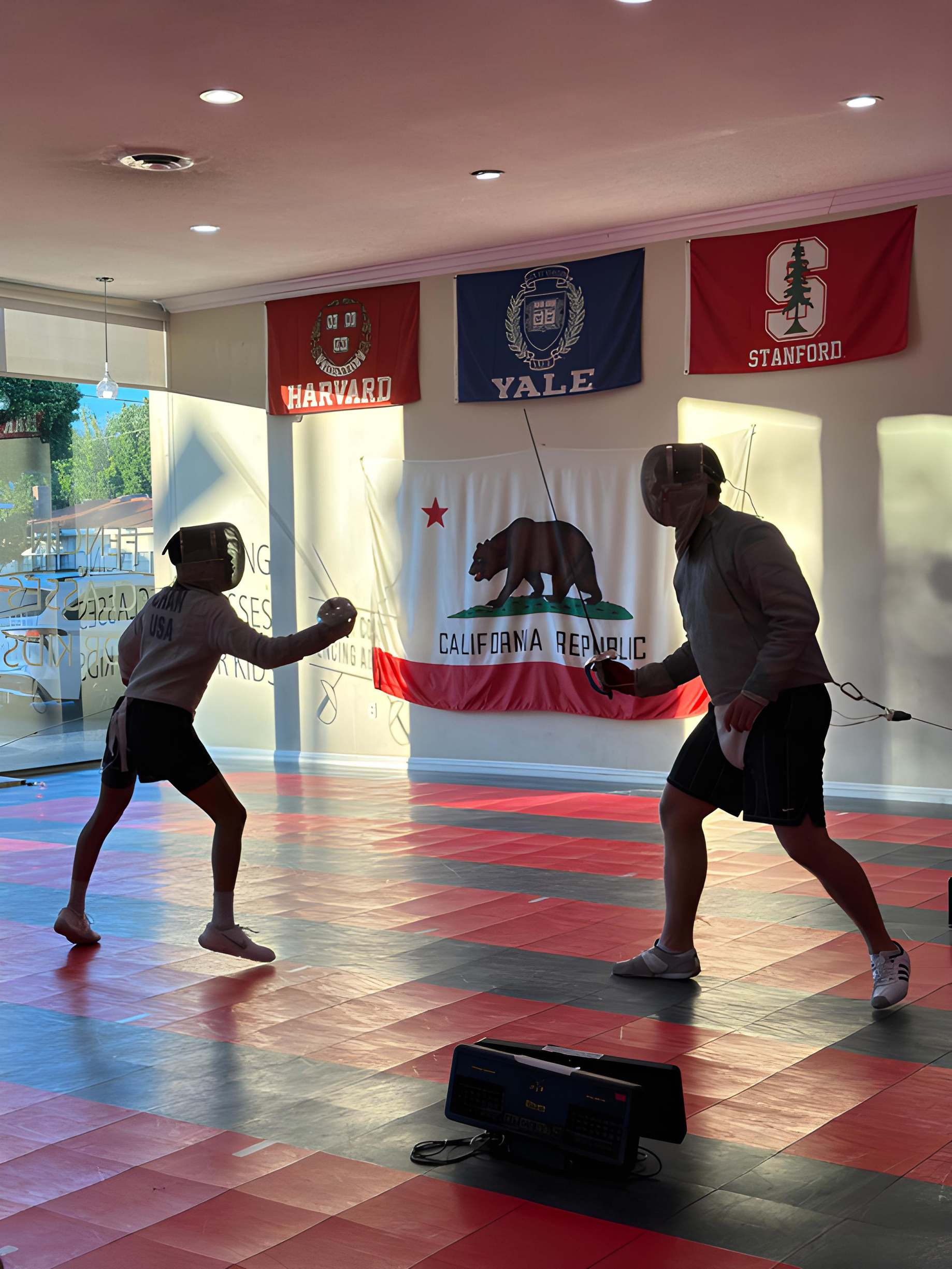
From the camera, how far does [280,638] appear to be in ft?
11.8

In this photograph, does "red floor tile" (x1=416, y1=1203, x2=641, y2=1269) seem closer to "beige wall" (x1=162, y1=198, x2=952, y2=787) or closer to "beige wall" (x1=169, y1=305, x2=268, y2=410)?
"beige wall" (x1=162, y1=198, x2=952, y2=787)

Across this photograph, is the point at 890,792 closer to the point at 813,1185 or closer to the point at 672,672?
the point at 672,672

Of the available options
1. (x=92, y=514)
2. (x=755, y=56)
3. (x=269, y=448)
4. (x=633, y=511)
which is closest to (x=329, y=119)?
(x=755, y=56)

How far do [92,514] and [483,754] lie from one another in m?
3.51

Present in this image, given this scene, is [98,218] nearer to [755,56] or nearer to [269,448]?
[269,448]

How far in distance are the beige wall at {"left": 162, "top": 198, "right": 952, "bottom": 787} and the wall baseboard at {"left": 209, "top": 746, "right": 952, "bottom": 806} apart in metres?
0.05

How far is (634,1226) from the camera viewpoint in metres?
2.27

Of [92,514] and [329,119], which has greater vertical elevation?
[329,119]

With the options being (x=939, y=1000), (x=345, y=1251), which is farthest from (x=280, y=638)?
(x=939, y=1000)

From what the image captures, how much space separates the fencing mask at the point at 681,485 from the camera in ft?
11.6

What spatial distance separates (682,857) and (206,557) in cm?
170

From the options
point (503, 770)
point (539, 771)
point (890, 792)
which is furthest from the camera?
point (503, 770)

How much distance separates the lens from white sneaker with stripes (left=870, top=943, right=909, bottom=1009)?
3408 millimetres

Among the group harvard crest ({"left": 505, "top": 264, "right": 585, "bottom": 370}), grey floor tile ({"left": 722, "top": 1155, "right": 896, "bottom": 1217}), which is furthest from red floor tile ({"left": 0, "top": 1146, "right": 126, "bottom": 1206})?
harvard crest ({"left": 505, "top": 264, "right": 585, "bottom": 370})
